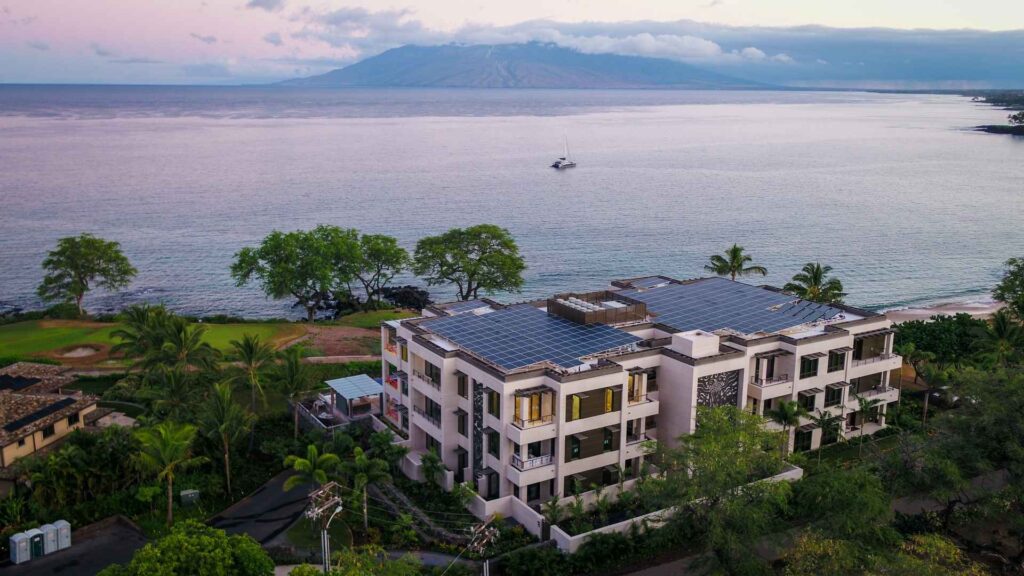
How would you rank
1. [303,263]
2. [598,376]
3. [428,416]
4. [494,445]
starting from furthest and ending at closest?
[303,263] → [428,416] → [494,445] → [598,376]

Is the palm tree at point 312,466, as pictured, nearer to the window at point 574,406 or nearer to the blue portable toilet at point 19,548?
the blue portable toilet at point 19,548

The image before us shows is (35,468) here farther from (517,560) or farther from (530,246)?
(530,246)

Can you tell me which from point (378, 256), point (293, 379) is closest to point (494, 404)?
point (293, 379)

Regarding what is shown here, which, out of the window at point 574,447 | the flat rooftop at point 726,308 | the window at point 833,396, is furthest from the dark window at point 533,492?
the window at point 833,396

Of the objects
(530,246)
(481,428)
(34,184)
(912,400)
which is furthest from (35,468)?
(34,184)

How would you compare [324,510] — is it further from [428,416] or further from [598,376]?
[598,376]
